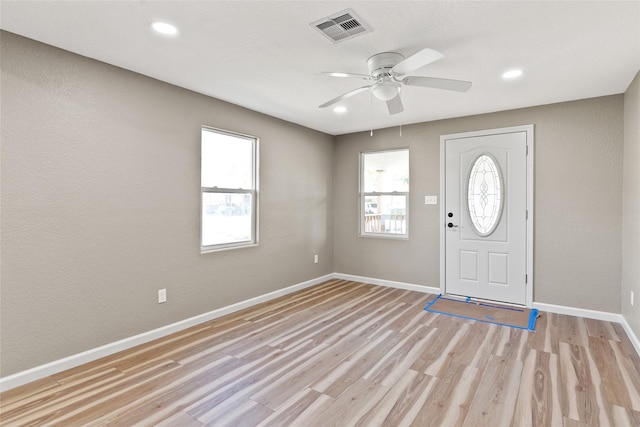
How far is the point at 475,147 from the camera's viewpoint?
14.4ft

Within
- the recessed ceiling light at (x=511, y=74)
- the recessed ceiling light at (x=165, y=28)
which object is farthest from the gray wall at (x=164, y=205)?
the recessed ceiling light at (x=511, y=74)

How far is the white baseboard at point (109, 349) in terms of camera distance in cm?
234

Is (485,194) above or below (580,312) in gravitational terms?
above

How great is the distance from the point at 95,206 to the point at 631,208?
4.91 m

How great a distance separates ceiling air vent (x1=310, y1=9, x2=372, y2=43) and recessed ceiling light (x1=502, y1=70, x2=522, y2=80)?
1540 mm

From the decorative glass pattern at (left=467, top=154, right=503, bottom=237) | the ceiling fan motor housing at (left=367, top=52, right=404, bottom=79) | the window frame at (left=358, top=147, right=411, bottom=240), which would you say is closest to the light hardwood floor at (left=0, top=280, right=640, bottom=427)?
the decorative glass pattern at (left=467, top=154, right=503, bottom=237)

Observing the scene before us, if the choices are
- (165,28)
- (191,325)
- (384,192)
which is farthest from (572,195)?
(191,325)

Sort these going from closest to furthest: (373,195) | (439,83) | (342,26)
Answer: (342,26) < (439,83) < (373,195)

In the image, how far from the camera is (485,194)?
4348mm

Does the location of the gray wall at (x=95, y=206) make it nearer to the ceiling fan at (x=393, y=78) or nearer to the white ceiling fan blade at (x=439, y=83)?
the ceiling fan at (x=393, y=78)

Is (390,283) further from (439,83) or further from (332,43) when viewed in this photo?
(332,43)

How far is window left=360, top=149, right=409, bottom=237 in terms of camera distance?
201 inches

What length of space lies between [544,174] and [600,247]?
100 cm

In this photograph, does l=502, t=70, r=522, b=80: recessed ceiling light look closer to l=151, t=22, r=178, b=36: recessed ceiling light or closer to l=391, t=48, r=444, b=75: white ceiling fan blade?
l=391, t=48, r=444, b=75: white ceiling fan blade
